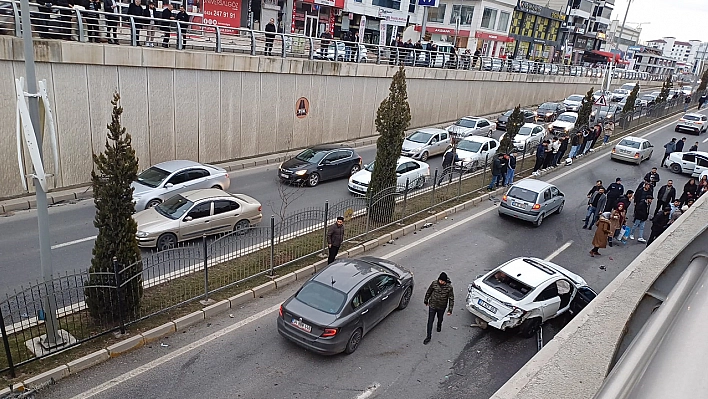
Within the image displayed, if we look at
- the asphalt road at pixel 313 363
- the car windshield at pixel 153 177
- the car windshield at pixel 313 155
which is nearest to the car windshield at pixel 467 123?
the car windshield at pixel 313 155

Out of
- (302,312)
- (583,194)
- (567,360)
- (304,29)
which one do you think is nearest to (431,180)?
(583,194)

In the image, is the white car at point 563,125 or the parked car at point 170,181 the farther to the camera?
the white car at point 563,125

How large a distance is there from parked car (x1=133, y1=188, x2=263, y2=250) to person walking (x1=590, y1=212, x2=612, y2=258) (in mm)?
10060

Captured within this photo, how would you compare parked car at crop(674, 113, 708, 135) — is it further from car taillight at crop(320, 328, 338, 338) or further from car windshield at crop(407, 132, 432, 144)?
car taillight at crop(320, 328, 338, 338)

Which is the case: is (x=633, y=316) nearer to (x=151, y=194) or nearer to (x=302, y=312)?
(x=302, y=312)

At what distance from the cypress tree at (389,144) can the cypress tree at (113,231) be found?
7.22 metres

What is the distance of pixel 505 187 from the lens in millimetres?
20109

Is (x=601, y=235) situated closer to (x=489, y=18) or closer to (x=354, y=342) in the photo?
(x=354, y=342)

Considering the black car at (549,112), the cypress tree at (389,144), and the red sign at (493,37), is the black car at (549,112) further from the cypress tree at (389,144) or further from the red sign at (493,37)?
the cypress tree at (389,144)

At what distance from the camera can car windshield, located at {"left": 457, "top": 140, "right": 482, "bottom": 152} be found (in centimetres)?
2311

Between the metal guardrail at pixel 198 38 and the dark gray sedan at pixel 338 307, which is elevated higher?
the metal guardrail at pixel 198 38

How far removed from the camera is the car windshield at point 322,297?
353 inches

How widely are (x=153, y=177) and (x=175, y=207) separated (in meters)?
2.87

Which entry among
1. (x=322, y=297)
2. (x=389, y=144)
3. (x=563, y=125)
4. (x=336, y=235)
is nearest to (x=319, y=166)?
(x=389, y=144)
